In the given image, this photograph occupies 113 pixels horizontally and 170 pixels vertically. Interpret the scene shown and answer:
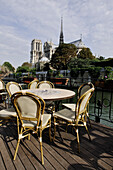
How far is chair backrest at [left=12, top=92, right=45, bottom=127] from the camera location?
52.9 inches

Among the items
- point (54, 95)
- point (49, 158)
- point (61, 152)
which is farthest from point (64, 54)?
point (49, 158)

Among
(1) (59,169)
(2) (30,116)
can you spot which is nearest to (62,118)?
(2) (30,116)

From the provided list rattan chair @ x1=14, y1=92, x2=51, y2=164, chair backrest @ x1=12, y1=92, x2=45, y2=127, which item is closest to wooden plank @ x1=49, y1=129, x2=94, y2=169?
rattan chair @ x1=14, y1=92, x2=51, y2=164

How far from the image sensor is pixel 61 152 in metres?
1.63

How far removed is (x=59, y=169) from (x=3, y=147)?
3.22 feet

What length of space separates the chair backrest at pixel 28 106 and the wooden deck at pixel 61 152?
19.9 inches

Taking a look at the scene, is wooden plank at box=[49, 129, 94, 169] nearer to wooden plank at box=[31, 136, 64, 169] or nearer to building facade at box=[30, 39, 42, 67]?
wooden plank at box=[31, 136, 64, 169]

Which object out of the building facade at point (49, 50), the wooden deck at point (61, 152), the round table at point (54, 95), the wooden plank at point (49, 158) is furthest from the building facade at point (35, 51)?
the wooden plank at point (49, 158)

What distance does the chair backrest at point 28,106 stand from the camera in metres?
1.34

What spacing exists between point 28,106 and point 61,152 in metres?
0.87

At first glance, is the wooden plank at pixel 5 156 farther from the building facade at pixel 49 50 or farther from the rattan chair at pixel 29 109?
the building facade at pixel 49 50

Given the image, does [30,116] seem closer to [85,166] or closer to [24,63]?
[85,166]

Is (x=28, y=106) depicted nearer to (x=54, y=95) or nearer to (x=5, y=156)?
(x=54, y=95)

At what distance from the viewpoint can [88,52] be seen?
30.4m
